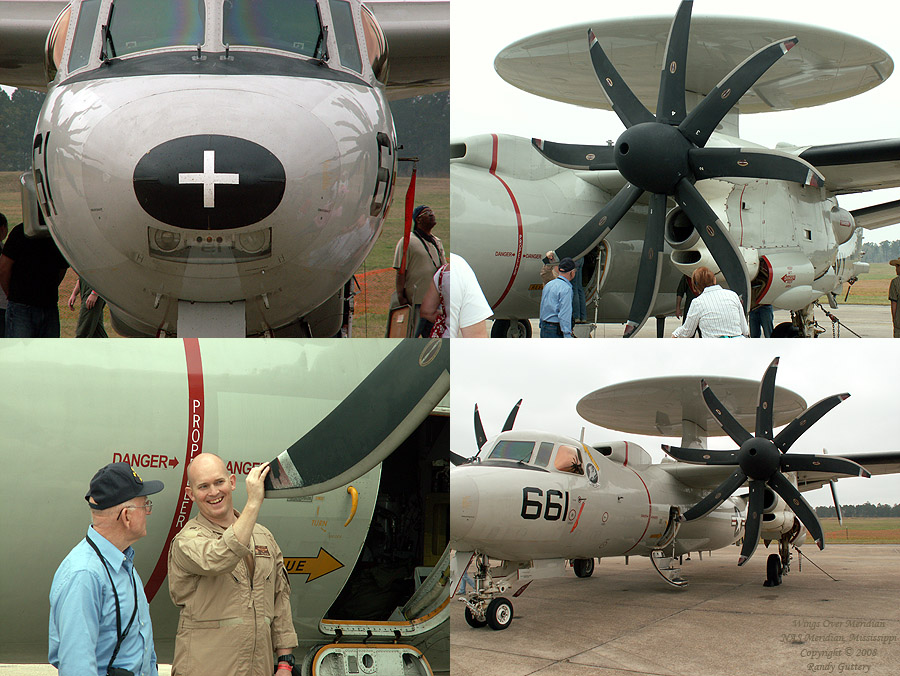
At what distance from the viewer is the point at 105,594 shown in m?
2.74

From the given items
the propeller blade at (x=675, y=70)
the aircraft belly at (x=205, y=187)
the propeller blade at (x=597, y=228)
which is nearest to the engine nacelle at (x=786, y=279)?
the propeller blade at (x=597, y=228)

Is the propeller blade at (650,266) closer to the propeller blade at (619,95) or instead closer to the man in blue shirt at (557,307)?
the propeller blade at (619,95)

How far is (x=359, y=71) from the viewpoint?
4875 mm

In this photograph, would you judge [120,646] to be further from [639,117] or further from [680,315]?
[680,315]

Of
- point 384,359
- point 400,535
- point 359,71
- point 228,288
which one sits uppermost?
point 359,71

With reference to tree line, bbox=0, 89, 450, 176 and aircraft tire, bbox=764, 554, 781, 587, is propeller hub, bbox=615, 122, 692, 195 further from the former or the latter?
aircraft tire, bbox=764, 554, 781, 587

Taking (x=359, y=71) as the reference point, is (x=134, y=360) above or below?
below

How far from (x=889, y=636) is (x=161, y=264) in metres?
6.33

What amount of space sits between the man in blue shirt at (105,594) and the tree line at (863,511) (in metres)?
10.1

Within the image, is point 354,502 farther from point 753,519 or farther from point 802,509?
point 802,509

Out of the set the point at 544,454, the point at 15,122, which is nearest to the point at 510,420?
the point at 544,454

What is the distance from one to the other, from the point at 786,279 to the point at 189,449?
8.49m

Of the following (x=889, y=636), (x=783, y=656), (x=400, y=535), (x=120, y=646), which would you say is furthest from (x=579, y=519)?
(x=120, y=646)

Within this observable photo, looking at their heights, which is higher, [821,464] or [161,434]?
[161,434]
